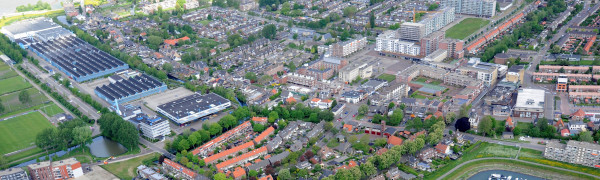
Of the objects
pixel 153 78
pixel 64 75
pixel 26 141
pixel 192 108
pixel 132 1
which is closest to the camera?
pixel 26 141

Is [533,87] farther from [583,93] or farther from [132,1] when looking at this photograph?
[132,1]

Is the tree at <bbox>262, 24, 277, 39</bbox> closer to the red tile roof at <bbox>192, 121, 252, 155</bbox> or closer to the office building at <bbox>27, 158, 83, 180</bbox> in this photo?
the red tile roof at <bbox>192, 121, 252, 155</bbox>

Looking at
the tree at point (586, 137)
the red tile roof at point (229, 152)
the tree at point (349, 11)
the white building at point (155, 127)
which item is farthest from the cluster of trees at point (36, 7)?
the tree at point (586, 137)

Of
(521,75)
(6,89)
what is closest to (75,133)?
(6,89)

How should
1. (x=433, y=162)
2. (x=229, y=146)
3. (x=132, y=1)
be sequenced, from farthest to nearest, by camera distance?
(x=132, y=1)
(x=229, y=146)
(x=433, y=162)

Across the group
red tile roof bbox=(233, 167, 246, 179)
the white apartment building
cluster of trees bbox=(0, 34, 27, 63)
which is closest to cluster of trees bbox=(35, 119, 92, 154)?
red tile roof bbox=(233, 167, 246, 179)

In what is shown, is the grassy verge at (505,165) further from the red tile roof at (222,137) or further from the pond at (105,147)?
the pond at (105,147)

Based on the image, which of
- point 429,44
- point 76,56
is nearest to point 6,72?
point 76,56
